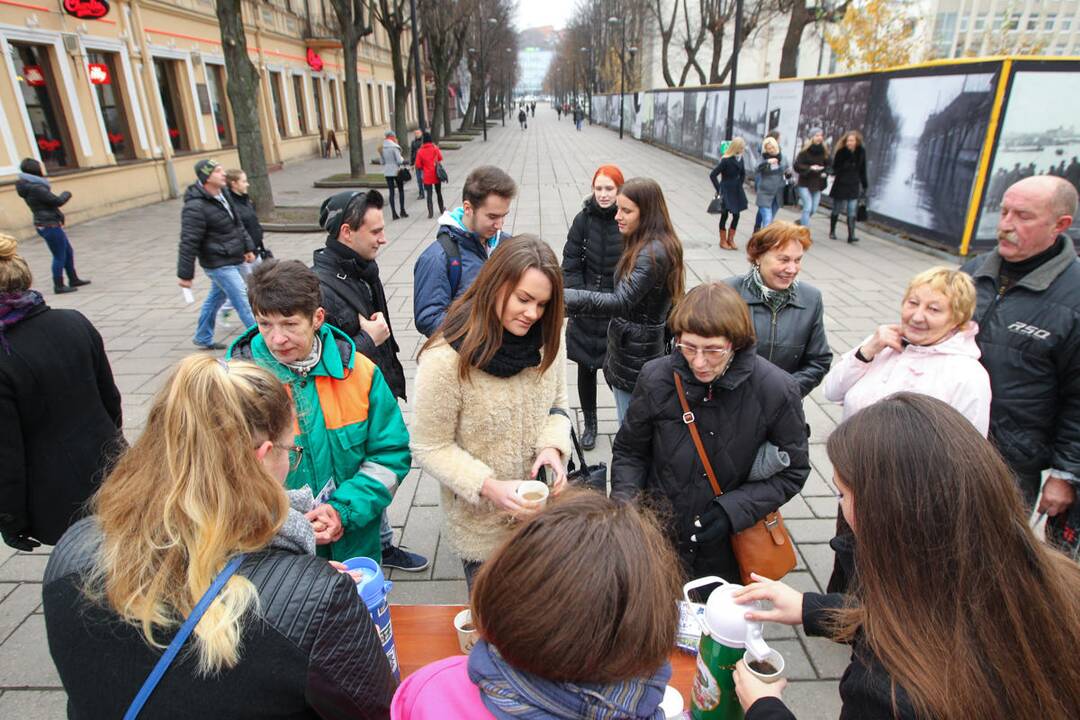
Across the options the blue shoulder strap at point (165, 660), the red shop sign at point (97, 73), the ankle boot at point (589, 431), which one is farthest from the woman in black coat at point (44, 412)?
the red shop sign at point (97, 73)

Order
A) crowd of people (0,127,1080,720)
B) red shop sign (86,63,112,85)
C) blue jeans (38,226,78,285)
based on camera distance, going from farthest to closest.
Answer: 1. red shop sign (86,63,112,85)
2. blue jeans (38,226,78,285)
3. crowd of people (0,127,1080,720)

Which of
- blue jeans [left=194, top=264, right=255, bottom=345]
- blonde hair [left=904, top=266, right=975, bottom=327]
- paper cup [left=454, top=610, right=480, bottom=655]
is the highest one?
blonde hair [left=904, top=266, right=975, bottom=327]

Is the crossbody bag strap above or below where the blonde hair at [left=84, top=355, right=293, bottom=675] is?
below

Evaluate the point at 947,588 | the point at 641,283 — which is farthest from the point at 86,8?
the point at 947,588

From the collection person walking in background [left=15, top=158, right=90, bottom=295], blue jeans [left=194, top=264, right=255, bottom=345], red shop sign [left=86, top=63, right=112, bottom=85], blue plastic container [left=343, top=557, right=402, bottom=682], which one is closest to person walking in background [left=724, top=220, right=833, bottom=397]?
blue plastic container [left=343, top=557, right=402, bottom=682]

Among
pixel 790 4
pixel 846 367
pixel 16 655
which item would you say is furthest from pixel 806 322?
pixel 790 4

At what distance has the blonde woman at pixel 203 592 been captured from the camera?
1084 mm

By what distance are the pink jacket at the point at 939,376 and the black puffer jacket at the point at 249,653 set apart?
6.13ft

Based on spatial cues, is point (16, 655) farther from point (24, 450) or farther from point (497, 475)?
point (497, 475)

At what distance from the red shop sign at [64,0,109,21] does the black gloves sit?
15.9m

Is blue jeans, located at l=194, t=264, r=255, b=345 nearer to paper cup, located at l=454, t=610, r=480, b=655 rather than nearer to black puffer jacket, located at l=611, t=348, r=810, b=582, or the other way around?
black puffer jacket, located at l=611, t=348, r=810, b=582

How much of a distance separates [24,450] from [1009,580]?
10.5 ft

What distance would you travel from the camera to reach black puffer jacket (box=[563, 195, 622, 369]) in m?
3.91

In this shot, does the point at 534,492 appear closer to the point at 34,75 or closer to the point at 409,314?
the point at 409,314
